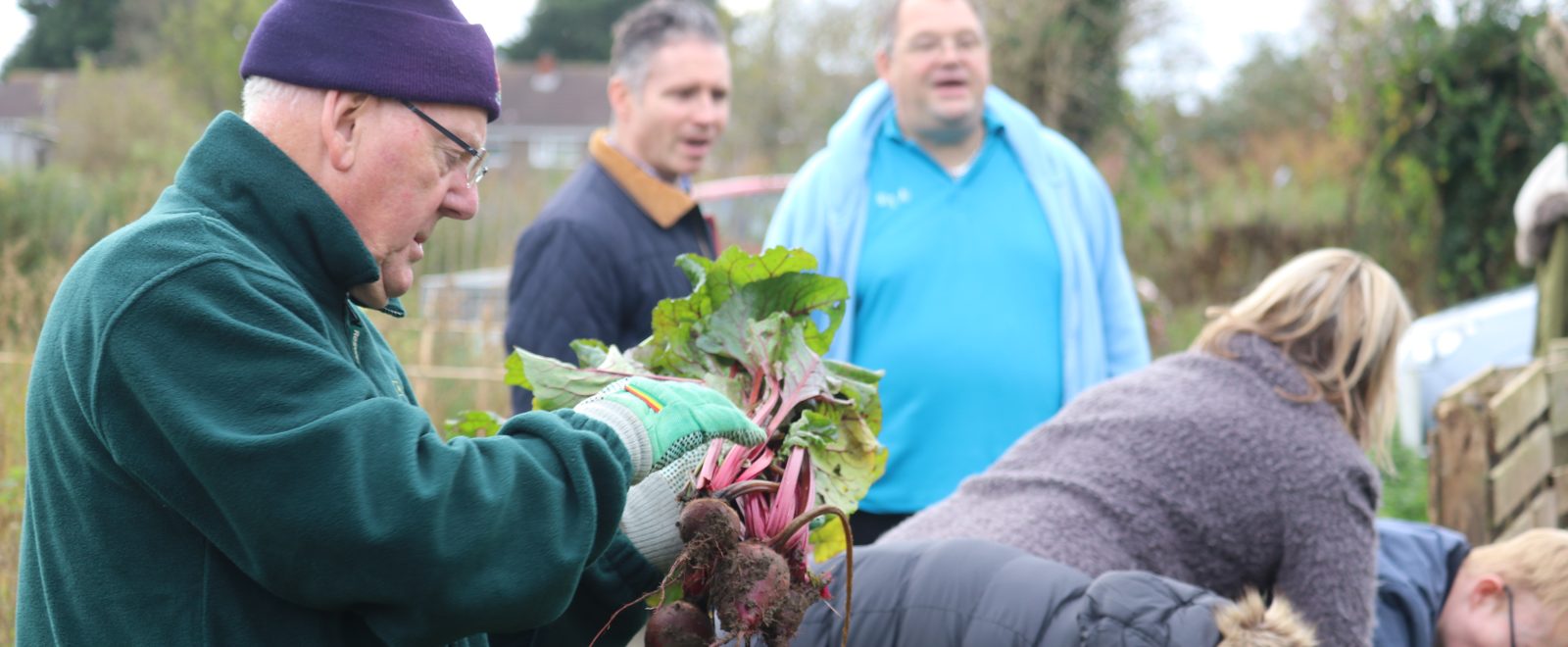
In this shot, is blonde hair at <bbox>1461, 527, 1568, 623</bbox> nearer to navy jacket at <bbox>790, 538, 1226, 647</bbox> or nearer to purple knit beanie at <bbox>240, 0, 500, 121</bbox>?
navy jacket at <bbox>790, 538, 1226, 647</bbox>

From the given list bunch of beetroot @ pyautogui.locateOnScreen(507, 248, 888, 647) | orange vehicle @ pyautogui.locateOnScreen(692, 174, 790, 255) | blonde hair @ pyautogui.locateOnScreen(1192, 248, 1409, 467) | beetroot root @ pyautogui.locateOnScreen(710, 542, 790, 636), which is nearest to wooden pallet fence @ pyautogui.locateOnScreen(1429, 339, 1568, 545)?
blonde hair @ pyautogui.locateOnScreen(1192, 248, 1409, 467)

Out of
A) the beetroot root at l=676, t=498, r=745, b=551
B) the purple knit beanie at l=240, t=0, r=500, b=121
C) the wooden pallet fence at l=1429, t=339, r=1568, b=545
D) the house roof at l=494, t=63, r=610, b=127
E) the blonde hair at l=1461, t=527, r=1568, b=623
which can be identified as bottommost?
the house roof at l=494, t=63, r=610, b=127

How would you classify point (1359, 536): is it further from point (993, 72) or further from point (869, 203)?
point (993, 72)

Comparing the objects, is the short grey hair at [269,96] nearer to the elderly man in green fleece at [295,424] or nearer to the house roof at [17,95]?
the elderly man in green fleece at [295,424]

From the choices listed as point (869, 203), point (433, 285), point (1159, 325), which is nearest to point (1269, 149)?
point (1159, 325)

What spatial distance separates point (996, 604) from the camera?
2568mm

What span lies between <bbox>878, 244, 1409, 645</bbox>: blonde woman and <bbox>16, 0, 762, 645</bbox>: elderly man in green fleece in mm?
1485

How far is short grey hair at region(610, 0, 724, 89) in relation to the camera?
13.6ft

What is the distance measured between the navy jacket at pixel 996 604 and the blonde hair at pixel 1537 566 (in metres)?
1.43

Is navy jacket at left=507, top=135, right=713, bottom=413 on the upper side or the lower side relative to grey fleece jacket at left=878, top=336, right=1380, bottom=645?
upper

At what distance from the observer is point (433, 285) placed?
7.29m

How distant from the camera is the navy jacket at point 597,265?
3688 millimetres

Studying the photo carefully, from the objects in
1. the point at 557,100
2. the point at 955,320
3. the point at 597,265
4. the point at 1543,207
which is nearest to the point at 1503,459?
the point at 1543,207

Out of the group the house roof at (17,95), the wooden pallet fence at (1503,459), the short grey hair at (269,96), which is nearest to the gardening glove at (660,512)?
the short grey hair at (269,96)
